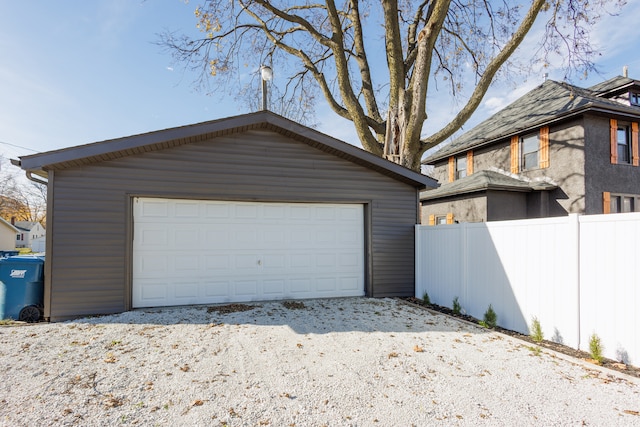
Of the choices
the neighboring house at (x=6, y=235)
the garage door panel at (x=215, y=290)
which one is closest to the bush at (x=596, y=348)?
the garage door panel at (x=215, y=290)

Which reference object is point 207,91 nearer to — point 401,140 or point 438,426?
point 401,140

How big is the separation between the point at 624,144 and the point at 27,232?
57.6 meters

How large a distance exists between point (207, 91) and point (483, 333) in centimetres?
1109

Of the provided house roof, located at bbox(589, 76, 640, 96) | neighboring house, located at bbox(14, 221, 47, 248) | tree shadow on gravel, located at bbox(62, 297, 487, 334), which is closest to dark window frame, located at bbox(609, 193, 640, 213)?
house roof, located at bbox(589, 76, 640, 96)

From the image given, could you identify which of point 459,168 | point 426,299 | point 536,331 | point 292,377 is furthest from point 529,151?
point 292,377

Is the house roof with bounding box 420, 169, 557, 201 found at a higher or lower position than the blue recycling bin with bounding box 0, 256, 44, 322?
higher

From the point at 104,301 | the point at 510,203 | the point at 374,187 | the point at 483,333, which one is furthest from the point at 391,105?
the point at 104,301

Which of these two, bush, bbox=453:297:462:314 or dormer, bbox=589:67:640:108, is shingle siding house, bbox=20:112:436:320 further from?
dormer, bbox=589:67:640:108

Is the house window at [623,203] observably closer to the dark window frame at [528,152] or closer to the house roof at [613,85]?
the dark window frame at [528,152]

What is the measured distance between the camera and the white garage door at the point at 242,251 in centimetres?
580

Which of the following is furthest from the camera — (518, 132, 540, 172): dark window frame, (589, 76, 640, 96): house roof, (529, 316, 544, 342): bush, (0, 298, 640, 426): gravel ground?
(518, 132, 540, 172): dark window frame

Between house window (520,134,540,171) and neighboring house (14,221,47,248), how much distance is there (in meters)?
50.3

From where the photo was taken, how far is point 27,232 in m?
42.2

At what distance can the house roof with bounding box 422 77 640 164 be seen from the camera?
397 inches
